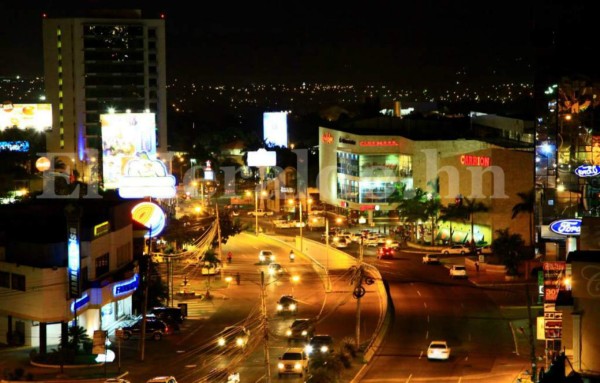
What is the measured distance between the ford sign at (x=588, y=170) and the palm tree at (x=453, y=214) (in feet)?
80.8

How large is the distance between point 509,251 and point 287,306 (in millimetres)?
17036

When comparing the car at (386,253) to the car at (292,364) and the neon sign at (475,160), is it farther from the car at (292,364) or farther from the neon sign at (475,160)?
the car at (292,364)

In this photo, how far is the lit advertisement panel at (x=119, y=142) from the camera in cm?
7844

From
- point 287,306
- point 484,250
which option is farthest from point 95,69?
point 287,306

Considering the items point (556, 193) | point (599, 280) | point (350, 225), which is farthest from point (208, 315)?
point (350, 225)

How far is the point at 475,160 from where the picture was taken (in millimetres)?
73625

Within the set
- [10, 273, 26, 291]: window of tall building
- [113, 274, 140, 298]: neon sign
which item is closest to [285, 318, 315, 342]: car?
[113, 274, 140, 298]: neon sign

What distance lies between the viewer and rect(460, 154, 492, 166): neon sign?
7181 centimetres

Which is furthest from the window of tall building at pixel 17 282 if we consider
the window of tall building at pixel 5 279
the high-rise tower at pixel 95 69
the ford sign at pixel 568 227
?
the high-rise tower at pixel 95 69

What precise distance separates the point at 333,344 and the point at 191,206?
56.2m

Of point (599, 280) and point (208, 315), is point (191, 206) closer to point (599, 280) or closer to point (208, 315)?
point (208, 315)

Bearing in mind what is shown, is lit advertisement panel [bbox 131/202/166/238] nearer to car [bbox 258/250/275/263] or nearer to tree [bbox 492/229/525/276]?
car [bbox 258/250/275/263]

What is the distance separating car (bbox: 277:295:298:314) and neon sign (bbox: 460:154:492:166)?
27.6m

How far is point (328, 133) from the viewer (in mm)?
95438
